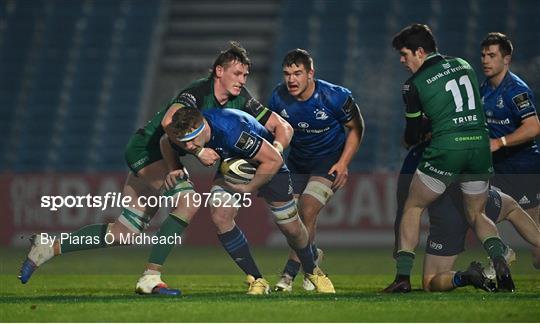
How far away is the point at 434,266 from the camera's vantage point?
359 inches

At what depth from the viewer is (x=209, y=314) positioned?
7133mm

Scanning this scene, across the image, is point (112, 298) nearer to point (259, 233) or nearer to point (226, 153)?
point (226, 153)

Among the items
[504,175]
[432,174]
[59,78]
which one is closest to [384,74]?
[59,78]

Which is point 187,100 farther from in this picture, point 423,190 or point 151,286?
point 423,190

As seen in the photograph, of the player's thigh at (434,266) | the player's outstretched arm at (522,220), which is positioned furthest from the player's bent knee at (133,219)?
the player's outstretched arm at (522,220)

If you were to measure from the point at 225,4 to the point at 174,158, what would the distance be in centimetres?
1635

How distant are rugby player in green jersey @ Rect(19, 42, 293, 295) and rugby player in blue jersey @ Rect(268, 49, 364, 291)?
1.80ft

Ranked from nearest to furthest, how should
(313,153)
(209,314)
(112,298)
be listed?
(209,314) → (112,298) → (313,153)

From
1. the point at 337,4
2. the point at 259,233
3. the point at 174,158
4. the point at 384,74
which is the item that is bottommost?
the point at 259,233

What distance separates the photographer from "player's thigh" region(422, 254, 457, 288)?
9.07 metres

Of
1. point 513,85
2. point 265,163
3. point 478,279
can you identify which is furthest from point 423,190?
point 513,85

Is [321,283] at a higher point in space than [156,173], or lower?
lower

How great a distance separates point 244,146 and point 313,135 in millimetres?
1621

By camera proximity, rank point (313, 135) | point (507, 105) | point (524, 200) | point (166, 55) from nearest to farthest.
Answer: point (507, 105)
point (313, 135)
point (524, 200)
point (166, 55)
